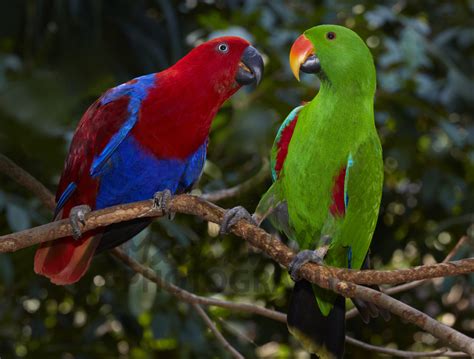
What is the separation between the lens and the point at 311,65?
33.2 inches

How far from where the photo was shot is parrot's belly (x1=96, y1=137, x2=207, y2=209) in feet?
3.80

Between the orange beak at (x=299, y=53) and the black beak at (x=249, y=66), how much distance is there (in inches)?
8.6

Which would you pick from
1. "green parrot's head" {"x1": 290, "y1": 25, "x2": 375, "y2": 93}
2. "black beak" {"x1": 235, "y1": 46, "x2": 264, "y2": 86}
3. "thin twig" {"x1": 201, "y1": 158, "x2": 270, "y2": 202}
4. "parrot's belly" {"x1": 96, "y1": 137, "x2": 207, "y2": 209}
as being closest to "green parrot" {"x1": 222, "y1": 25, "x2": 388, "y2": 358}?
"green parrot's head" {"x1": 290, "y1": 25, "x2": 375, "y2": 93}

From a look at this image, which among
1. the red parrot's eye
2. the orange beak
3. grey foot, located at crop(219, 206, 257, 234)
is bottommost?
grey foot, located at crop(219, 206, 257, 234)

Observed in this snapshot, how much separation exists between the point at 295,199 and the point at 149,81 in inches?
14.4

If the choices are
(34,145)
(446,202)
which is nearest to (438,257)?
(446,202)

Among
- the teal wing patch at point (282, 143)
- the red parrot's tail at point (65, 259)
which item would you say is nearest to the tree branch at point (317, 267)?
the teal wing patch at point (282, 143)

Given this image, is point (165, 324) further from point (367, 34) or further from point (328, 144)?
point (328, 144)

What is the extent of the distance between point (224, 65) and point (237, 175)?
2.74ft

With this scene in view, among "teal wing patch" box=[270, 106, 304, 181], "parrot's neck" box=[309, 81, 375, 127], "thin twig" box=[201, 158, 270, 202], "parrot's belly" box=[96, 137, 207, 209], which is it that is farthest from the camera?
"thin twig" box=[201, 158, 270, 202]

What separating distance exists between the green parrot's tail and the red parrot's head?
339 millimetres

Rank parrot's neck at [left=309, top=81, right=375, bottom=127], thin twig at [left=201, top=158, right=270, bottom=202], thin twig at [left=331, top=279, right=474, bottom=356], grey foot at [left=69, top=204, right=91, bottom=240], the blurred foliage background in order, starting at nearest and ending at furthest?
thin twig at [left=331, top=279, right=474, bottom=356] → parrot's neck at [left=309, top=81, right=375, bottom=127] → grey foot at [left=69, top=204, right=91, bottom=240] → thin twig at [left=201, top=158, right=270, bottom=202] → the blurred foliage background

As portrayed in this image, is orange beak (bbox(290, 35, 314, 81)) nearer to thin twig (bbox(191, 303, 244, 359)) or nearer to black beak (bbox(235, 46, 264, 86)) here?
black beak (bbox(235, 46, 264, 86))

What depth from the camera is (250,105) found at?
5.02 ft
